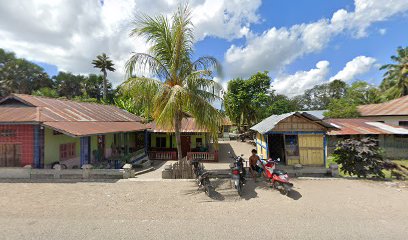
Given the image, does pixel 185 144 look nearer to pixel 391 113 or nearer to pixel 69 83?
pixel 391 113

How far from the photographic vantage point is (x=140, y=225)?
16.1ft

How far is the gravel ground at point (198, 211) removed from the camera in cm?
452

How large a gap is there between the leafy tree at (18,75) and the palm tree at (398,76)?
59.4 meters

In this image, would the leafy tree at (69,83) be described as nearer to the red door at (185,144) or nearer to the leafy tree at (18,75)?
the leafy tree at (18,75)

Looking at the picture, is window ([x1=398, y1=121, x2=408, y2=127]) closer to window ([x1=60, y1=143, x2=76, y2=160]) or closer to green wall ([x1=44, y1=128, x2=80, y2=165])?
window ([x1=60, y1=143, x2=76, y2=160])

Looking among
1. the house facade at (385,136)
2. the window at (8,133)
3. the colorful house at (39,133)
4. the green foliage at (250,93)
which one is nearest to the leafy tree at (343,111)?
the house facade at (385,136)

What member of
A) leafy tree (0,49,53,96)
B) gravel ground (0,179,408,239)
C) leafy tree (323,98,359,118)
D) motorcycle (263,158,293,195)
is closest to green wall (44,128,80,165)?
gravel ground (0,179,408,239)

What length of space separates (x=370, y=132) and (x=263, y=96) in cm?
1152

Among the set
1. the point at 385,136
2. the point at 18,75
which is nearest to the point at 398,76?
the point at 385,136

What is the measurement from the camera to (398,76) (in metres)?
28.7

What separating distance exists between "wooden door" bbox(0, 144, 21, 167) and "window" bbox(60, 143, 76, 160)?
6.01 ft

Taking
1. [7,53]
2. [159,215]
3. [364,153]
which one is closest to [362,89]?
[364,153]

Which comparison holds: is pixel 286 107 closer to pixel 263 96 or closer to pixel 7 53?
pixel 263 96

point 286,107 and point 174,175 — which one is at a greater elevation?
point 286,107
